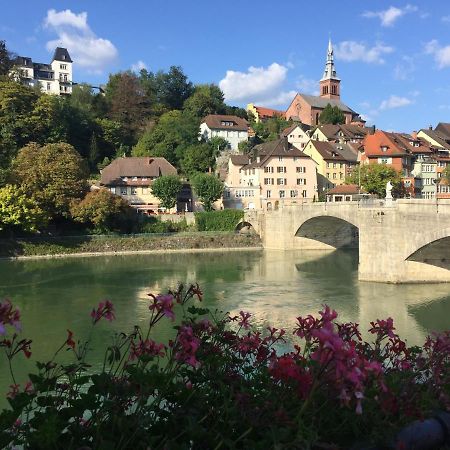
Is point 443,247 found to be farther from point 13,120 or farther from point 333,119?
point 333,119

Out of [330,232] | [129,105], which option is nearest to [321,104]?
[129,105]

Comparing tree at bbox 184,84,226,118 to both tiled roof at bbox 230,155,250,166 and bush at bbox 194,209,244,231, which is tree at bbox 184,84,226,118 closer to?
tiled roof at bbox 230,155,250,166

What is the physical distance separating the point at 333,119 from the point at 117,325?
82.2 metres

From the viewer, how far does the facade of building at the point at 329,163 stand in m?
70.9

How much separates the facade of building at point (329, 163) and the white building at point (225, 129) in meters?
11.0

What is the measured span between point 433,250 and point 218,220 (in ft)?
96.9

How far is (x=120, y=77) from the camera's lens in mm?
88562

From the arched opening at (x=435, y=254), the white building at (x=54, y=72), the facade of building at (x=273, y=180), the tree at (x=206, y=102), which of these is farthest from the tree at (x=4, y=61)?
the arched opening at (x=435, y=254)

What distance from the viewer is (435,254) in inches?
1204

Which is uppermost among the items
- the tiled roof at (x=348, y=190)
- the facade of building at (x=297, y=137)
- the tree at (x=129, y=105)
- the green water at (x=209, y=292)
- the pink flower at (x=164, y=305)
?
the tree at (x=129, y=105)

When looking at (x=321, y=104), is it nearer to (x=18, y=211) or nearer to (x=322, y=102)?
(x=322, y=102)

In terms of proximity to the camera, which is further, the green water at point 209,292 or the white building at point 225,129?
the white building at point 225,129

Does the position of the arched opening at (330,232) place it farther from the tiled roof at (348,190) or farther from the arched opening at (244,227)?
the tiled roof at (348,190)

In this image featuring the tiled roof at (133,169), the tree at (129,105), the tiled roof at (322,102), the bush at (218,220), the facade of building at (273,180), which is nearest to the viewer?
the bush at (218,220)
